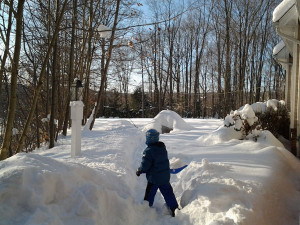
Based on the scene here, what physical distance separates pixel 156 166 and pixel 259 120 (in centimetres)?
590

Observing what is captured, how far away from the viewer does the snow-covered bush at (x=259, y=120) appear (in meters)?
7.06

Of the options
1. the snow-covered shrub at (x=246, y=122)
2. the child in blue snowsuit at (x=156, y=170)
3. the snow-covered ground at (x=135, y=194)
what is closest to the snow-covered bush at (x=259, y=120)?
the snow-covered shrub at (x=246, y=122)

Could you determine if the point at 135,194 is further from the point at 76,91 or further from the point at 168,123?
the point at 168,123

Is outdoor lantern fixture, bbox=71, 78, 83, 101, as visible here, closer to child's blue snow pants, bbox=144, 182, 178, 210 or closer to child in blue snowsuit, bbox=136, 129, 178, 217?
child in blue snowsuit, bbox=136, 129, 178, 217

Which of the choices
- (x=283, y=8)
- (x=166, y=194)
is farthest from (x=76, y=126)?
(x=283, y=8)

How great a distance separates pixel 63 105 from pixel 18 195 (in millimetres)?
9229

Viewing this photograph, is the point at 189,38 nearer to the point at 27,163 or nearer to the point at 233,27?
the point at 233,27

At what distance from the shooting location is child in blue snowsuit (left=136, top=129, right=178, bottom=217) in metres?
3.40

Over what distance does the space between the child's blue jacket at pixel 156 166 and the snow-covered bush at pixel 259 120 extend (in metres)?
4.27

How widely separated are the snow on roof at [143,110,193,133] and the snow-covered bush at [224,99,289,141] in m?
3.61

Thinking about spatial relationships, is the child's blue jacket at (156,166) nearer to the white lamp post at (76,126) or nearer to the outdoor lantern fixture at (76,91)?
the white lamp post at (76,126)

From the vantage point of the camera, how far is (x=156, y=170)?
11.3 feet

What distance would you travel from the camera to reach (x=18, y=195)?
2410mm

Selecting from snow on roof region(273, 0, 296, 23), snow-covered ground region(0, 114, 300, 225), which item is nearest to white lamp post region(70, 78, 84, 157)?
snow-covered ground region(0, 114, 300, 225)
